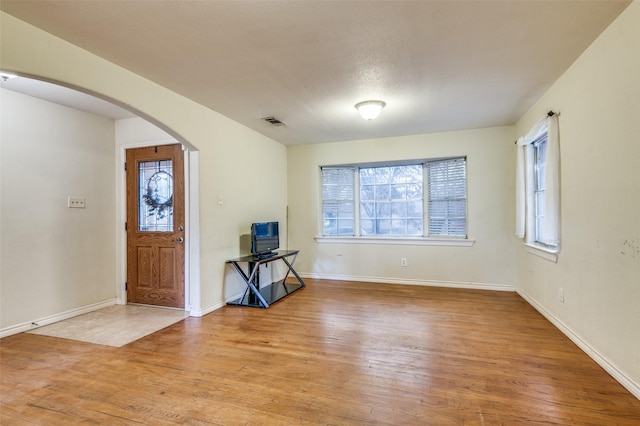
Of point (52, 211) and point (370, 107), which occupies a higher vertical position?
point (370, 107)

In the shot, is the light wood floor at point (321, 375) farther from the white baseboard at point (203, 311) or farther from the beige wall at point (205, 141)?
the beige wall at point (205, 141)

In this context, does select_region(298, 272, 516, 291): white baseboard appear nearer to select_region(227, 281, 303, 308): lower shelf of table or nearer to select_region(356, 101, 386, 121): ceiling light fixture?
select_region(227, 281, 303, 308): lower shelf of table

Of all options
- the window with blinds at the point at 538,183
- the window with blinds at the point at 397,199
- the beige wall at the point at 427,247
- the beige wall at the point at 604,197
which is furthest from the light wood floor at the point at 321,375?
the window with blinds at the point at 397,199

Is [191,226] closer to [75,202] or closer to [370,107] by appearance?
[75,202]

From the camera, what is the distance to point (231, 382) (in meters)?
2.16

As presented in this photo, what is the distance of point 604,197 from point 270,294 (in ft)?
12.1

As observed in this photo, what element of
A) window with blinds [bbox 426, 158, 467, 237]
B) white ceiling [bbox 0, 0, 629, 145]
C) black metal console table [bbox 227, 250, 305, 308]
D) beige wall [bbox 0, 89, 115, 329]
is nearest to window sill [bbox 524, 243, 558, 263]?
window with blinds [bbox 426, 158, 467, 237]

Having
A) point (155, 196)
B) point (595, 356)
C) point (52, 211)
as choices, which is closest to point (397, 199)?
point (595, 356)

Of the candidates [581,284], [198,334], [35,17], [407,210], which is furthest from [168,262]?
[581,284]

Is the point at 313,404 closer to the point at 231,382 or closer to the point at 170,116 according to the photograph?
the point at 231,382

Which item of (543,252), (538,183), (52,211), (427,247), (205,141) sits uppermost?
(205,141)

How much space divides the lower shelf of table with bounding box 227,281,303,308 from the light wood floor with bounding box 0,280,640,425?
47 cm

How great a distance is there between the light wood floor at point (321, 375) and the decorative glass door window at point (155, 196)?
4.51 ft

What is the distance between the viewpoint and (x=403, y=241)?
501cm
